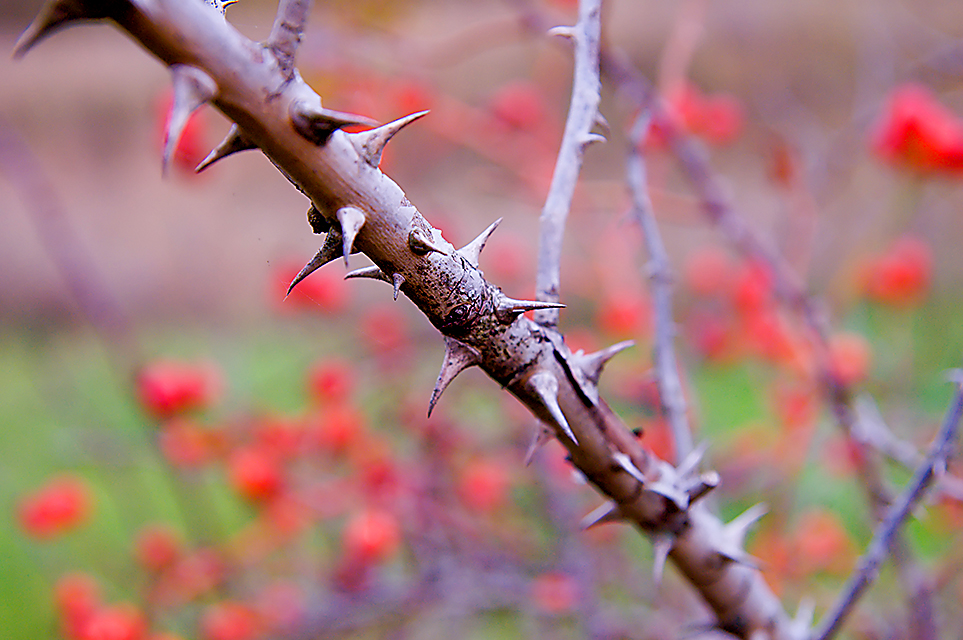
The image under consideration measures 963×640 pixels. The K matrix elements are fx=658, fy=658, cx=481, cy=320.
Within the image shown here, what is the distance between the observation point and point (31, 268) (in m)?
1.45

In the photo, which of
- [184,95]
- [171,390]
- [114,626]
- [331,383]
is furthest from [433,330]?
[184,95]

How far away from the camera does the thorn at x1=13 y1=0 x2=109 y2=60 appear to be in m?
0.09

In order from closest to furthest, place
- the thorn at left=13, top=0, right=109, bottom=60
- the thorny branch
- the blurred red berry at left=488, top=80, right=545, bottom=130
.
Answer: the thorn at left=13, top=0, right=109, bottom=60, the thorny branch, the blurred red berry at left=488, top=80, right=545, bottom=130

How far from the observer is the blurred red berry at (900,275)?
656 millimetres

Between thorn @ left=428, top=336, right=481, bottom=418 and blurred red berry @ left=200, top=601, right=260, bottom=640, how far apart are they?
0.51m

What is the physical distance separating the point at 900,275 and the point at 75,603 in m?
0.82

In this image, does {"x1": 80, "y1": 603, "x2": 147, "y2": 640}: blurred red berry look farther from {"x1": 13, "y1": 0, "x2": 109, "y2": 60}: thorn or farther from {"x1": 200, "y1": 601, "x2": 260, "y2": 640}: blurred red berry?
{"x1": 13, "y1": 0, "x2": 109, "y2": 60}: thorn

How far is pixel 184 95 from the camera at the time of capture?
0.31 feet

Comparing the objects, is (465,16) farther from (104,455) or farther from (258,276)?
(104,455)

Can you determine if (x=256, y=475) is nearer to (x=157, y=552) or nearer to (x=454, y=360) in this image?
(x=157, y=552)

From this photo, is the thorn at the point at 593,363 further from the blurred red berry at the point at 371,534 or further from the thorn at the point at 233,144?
the blurred red berry at the point at 371,534

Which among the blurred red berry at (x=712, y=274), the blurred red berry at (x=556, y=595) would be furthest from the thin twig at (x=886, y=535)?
the blurred red berry at (x=712, y=274)

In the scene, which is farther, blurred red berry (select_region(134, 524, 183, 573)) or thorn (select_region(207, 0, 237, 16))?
blurred red berry (select_region(134, 524, 183, 573))

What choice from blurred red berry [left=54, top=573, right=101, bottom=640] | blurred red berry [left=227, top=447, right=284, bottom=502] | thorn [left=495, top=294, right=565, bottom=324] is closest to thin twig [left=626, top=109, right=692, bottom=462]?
thorn [left=495, top=294, right=565, bottom=324]
